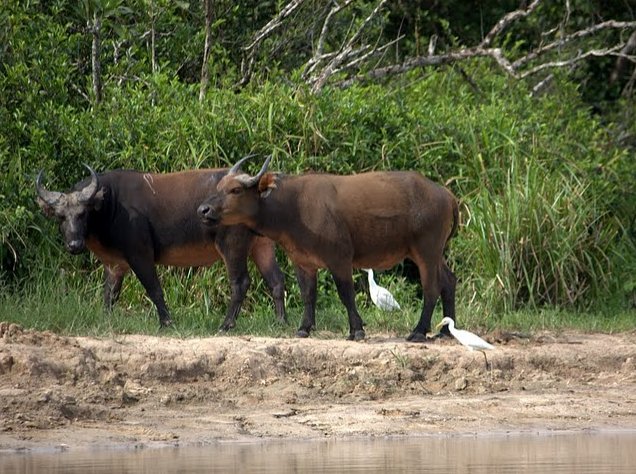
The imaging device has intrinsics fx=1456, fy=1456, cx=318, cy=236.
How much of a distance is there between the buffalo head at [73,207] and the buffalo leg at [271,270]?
1.48m

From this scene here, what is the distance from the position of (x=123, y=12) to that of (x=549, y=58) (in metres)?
6.21

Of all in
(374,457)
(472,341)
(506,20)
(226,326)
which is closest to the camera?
(374,457)

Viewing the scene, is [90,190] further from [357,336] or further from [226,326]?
[357,336]

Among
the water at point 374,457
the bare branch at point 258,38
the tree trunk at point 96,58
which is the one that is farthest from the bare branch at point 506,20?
the water at point 374,457

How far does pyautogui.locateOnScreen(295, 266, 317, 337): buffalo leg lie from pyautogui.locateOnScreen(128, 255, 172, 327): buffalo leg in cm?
120

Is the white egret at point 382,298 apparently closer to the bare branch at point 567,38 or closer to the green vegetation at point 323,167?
the green vegetation at point 323,167

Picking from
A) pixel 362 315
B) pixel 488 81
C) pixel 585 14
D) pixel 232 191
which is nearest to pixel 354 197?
pixel 232 191

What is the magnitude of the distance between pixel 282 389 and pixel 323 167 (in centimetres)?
412

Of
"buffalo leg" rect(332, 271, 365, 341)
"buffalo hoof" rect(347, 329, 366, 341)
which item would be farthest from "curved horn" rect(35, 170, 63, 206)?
"buffalo hoof" rect(347, 329, 366, 341)

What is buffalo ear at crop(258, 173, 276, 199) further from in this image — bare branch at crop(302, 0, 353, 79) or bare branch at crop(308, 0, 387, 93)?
bare branch at crop(302, 0, 353, 79)

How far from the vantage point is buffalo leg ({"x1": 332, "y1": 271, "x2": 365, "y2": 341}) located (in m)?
11.5

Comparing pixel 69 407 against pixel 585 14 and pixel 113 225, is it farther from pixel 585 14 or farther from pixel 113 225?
pixel 585 14

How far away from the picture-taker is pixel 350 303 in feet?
37.8

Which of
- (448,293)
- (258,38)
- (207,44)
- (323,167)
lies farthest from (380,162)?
(258,38)
